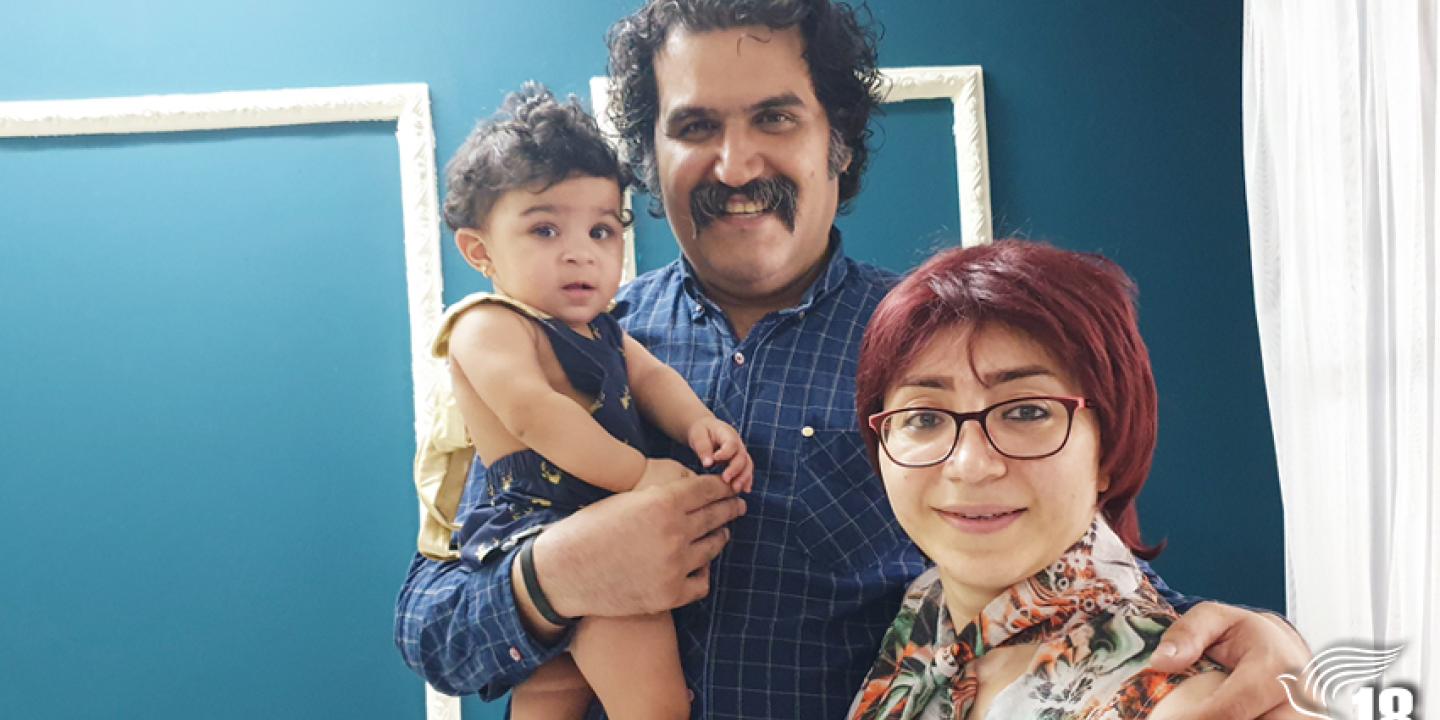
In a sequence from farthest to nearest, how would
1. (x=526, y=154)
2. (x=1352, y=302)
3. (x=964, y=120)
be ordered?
1. (x=964, y=120)
2. (x=1352, y=302)
3. (x=526, y=154)

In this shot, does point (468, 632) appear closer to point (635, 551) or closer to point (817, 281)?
point (635, 551)

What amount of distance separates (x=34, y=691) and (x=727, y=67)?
83.6 inches

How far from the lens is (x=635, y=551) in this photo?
4.85ft

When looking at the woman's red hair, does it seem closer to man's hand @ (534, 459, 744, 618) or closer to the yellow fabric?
man's hand @ (534, 459, 744, 618)

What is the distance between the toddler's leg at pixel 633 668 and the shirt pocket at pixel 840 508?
0.20 m

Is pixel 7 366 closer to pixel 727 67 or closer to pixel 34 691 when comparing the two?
pixel 34 691

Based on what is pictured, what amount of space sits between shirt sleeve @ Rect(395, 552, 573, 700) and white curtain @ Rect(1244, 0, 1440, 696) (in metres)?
1.01

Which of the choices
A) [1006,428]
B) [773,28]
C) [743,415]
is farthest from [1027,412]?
[773,28]

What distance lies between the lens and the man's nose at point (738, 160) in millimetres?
1643

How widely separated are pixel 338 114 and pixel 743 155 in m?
1.46

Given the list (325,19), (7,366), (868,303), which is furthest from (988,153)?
(7,366)

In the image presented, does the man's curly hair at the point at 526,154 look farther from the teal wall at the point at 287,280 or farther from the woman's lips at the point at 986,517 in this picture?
the teal wall at the point at 287,280

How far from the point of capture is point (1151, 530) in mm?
2842

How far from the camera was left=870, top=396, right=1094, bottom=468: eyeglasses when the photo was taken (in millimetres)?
1214
